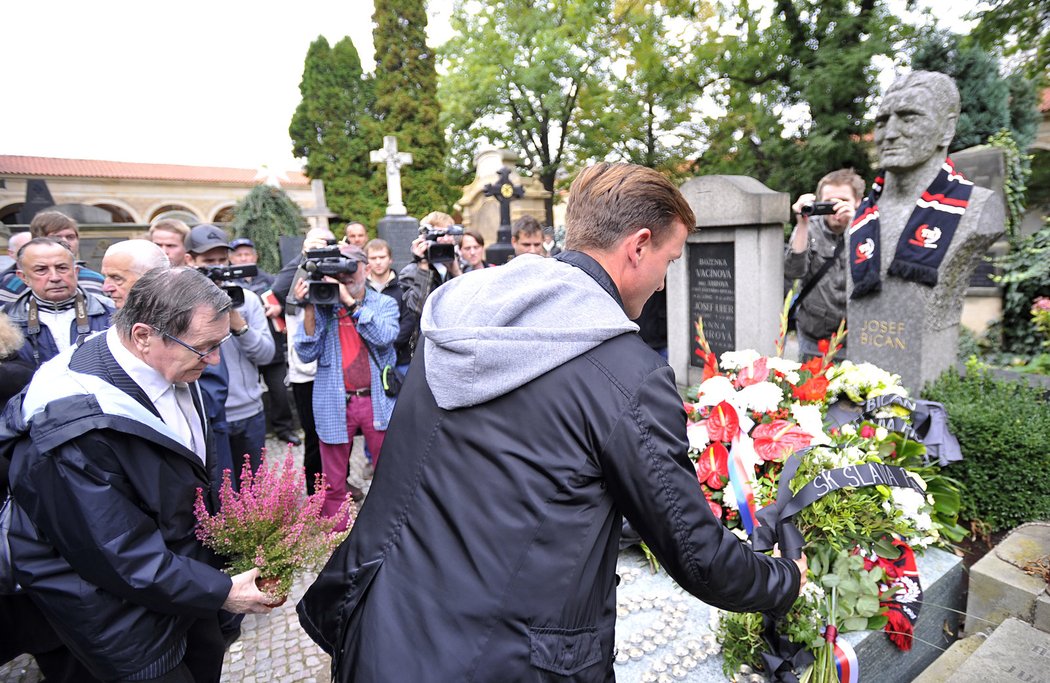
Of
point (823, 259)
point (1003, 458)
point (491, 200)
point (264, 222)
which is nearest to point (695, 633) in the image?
point (1003, 458)

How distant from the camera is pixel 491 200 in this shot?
56.9 feet

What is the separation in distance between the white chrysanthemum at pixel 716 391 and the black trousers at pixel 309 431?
264 cm

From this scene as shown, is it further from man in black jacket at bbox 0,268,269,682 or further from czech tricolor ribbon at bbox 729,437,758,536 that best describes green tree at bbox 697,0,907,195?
man in black jacket at bbox 0,268,269,682

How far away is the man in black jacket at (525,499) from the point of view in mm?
1109

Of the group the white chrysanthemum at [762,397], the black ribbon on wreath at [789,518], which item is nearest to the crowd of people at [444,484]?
the black ribbon on wreath at [789,518]

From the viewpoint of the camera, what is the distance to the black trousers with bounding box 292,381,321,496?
4.15 m

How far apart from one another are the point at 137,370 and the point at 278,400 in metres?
4.48

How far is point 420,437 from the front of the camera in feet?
4.16

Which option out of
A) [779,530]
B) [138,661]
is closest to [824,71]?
[779,530]

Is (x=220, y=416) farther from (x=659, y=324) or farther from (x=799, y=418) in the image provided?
(x=659, y=324)

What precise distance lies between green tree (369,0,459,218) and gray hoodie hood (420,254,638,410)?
2059cm

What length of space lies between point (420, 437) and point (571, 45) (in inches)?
716

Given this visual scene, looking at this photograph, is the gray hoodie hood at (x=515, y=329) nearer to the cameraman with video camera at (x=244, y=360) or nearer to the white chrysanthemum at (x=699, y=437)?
the white chrysanthemum at (x=699, y=437)

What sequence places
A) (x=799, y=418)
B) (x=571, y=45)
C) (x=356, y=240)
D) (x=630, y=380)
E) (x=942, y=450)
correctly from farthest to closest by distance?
(x=571, y=45) < (x=356, y=240) < (x=942, y=450) < (x=799, y=418) < (x=630, y=380)
